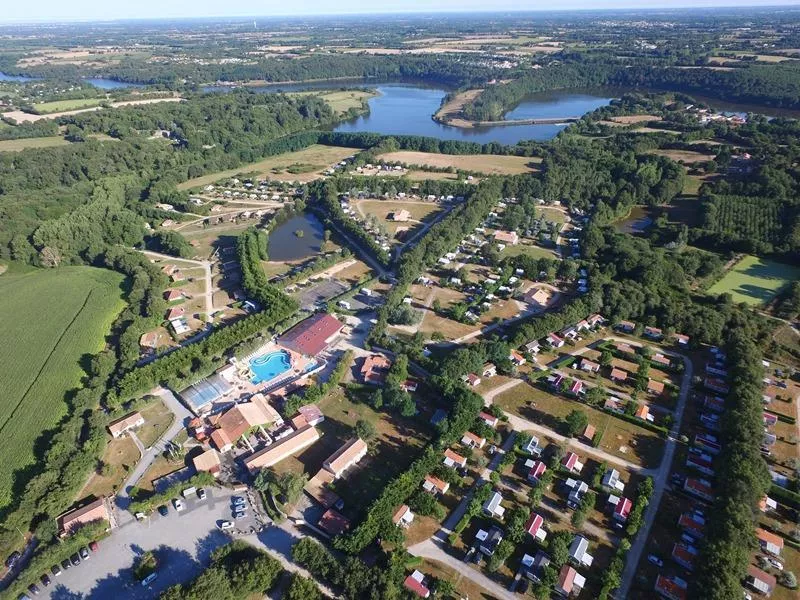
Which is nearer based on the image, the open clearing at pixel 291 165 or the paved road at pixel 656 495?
the paved road at pixel 656 495

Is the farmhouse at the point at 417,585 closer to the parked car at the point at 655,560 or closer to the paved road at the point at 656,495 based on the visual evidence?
the paved road at the point at 656,495

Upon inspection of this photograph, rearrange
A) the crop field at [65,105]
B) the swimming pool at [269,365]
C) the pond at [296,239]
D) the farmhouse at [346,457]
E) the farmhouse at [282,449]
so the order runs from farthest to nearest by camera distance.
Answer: the crop field at [65,105] → the pond at [296,239] → the swimming pool at [269,365] → the farmhouse at [282,449] → the farmhouse at [346,457]

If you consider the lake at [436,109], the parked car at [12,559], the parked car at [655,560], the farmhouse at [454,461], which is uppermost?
→ the lake at [436,109]

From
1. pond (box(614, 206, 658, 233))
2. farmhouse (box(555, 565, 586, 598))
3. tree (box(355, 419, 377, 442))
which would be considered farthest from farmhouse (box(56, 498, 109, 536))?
pond (box(614, 206, 658, 233))

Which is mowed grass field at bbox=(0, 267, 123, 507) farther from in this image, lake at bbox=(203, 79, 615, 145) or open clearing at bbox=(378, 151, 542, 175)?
lake at bbox=(203, 79, 615, 145)

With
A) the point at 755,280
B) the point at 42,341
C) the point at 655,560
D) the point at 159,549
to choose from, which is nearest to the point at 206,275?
the point at 42,341

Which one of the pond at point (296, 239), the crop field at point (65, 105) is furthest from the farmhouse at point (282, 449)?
the crop field at point (65, 105)
